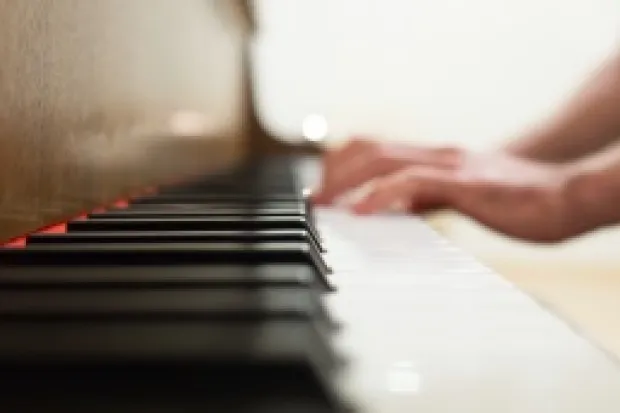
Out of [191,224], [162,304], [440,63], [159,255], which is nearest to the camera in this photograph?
[162,304]

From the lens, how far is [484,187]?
1153mm

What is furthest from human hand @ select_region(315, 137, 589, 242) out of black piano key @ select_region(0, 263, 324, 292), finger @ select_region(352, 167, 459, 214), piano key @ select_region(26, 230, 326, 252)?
black piano key @ select_region(0, 263, 324, 292)

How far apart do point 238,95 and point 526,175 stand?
1237 mm

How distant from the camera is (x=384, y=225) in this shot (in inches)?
35.3

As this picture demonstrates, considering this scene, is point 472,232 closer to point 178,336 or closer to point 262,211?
point 262,211

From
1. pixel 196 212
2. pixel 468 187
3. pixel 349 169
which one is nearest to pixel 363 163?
pixel 349 169

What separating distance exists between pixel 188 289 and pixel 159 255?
93mm

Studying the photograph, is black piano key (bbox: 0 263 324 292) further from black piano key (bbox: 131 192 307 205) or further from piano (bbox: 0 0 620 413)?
black piano key (bbox: 131 192 307 205)

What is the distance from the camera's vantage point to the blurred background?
3439 millimetres

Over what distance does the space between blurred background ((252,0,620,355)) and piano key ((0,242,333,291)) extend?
2.84 meters

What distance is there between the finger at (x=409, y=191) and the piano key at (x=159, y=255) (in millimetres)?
483

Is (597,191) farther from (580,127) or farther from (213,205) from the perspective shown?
(213,205)

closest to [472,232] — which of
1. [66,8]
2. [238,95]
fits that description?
[238,95]

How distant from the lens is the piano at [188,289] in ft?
0.92
